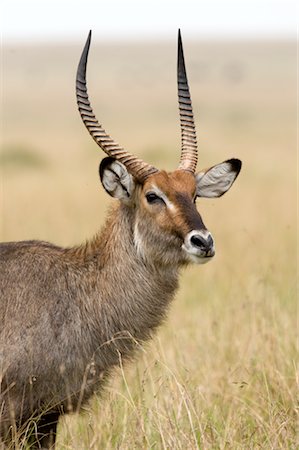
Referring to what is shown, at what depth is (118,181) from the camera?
7121 mm

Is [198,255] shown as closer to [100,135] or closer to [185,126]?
[100,135]

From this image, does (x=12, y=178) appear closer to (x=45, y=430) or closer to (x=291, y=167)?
(x=291, y=167)

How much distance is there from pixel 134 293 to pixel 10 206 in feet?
44.8

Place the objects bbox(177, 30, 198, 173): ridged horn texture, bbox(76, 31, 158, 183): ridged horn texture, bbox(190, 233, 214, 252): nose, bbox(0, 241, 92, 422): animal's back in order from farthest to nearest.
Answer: bbox(177, 30, 198, 173): ridged horn texture, bbox(76, 31, 158, 183): ridged horn texture, bbox(190, 233, 214, 252): nose, bbox(0, 241, 92, 422): animal's back

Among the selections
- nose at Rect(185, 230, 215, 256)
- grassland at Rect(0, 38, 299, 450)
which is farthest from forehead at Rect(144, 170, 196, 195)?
grassland at Rect(0, 38, 299, 450)

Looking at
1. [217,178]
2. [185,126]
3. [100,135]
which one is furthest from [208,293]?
[100,135]

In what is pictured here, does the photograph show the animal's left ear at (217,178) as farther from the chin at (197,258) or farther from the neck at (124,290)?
the chin at (197,258)

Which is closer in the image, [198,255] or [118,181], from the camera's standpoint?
[198,255]

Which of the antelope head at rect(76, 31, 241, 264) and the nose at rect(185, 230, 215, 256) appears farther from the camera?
the antelope head at rect(76, 31, 241, 264)

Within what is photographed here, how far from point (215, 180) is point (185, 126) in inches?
18.9

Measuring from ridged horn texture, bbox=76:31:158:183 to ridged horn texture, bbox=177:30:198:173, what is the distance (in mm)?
416

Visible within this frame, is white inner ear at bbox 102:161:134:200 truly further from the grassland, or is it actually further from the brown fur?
the grassland

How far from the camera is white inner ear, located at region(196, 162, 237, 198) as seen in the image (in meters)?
7.55

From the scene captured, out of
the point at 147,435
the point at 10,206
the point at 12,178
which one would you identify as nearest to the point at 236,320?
the point at 147,435
